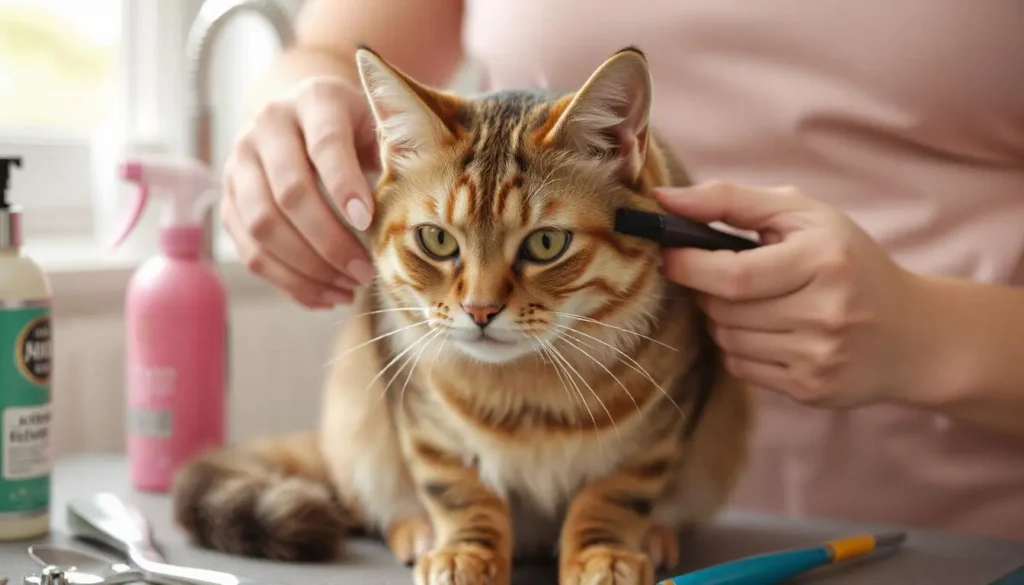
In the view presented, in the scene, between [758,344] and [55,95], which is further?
[55,95]

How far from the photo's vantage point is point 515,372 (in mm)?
852

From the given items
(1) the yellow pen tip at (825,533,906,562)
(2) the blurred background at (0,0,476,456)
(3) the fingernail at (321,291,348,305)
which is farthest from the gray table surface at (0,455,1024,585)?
(2) the blurred background at (0,0,476,456)

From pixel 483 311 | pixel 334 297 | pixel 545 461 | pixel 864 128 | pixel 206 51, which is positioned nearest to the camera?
pixel 483 311

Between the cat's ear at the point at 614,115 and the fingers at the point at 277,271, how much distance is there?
29 cm

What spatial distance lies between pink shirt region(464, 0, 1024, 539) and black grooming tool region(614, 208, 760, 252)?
0.29 meters

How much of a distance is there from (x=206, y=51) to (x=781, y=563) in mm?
931

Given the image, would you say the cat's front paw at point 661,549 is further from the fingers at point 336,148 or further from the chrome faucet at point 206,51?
the chrome faucet at point 206,51

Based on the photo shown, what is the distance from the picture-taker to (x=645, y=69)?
28.6 inches

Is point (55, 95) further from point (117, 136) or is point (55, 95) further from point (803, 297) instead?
point (803, 297)

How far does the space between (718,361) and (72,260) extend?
3.07ft

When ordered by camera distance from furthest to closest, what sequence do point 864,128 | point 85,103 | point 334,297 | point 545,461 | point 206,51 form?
point 85,103 → point 206,51 → point 864,128 → point 334,297 → point 545,461

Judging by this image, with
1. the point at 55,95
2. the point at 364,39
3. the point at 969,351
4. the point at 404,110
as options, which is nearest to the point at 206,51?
the point at 364,39

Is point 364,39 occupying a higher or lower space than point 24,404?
higher

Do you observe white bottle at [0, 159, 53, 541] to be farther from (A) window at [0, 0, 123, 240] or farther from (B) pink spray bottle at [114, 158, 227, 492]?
(A) window at [0, 0, 123, 240]
